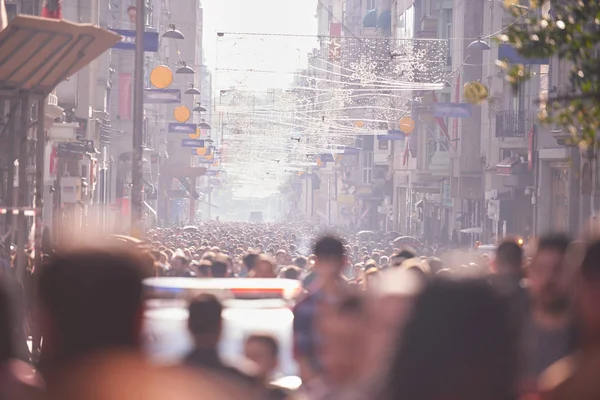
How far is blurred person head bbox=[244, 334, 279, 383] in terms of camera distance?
7551 millimetres

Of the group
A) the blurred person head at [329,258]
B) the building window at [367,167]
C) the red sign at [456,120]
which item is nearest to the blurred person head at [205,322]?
the blurred person head at [329,258]

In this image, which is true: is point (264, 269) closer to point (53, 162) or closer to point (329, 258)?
point (329, 258)

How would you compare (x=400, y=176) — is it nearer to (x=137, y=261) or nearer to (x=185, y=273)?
(x=185, y=273)

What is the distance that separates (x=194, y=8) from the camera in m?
125

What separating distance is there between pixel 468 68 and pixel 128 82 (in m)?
16.5

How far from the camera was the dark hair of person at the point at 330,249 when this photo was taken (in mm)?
8570

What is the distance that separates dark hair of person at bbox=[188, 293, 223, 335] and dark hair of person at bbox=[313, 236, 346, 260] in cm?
232

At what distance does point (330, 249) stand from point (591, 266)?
13.2 ft

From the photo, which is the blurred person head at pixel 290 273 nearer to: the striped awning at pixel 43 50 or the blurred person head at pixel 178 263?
the blurred person head at pixel 178 263

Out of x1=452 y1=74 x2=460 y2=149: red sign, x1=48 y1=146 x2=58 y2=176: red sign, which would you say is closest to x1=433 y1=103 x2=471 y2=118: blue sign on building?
x1=48 y1=146 x2=58 y2=176: red sign

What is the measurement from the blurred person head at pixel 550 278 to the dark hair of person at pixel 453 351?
400cm

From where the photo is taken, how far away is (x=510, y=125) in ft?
151

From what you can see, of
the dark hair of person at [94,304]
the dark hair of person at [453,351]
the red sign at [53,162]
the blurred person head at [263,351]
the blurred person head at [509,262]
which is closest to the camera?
the dark hair of person at [453,351]

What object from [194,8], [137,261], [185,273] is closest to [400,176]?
[194,8]
